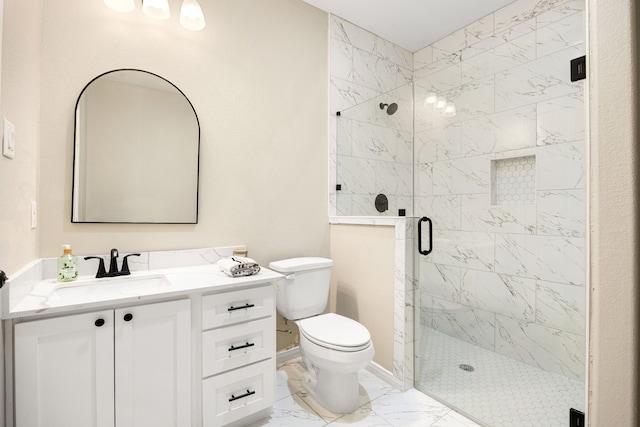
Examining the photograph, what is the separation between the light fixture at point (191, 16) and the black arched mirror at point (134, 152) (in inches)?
14.3

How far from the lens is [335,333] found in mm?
1713

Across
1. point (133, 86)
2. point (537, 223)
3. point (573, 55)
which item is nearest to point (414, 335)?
point (537, 223)

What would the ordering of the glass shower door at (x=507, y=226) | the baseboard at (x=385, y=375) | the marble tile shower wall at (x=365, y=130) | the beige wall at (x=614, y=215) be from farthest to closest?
1. the marble tile shower wall at (x=365, y=130)
2. the baseboard at (x=385, y=375)
3. the glass shower door at (x=507, y=226)
4. the beige wall at (x=614, y=215)

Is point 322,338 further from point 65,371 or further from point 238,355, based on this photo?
point 65,371

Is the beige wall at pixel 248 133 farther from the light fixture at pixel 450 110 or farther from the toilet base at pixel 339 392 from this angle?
the light fixture at pixel 450 110

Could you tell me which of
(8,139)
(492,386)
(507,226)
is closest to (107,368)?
(8,139)

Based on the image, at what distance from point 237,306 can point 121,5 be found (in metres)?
1.72

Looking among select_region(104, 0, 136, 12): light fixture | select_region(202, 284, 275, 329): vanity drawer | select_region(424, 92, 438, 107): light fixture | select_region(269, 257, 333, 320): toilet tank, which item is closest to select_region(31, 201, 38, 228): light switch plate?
select_region(202, 284, 275, 329): vanity drawer

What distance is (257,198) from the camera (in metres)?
2.14

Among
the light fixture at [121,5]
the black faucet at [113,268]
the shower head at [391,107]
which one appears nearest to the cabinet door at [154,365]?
the black faucet at [113,268]

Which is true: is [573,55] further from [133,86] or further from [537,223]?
[133,86]

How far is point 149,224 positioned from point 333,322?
1.27 meters

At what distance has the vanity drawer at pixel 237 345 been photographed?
4.64 feet

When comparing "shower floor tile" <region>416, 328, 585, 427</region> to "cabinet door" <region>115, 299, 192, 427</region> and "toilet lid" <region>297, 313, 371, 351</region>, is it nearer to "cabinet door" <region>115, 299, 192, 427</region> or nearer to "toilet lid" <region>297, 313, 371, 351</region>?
"toilet lid" <region>297, 313, 371, 351</region>
